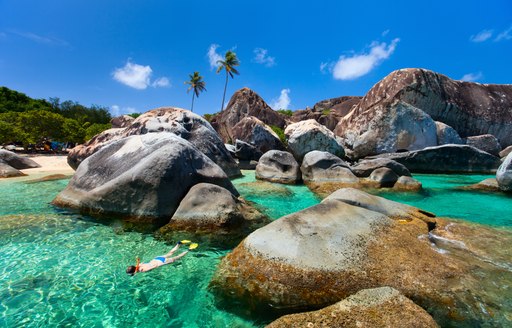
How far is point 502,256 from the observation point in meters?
5.15

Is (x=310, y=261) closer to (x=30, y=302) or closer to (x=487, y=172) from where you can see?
(x=30, y=302)

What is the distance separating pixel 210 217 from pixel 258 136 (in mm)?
17641

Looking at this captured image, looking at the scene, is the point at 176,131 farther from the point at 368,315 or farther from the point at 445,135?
the point at 445,135

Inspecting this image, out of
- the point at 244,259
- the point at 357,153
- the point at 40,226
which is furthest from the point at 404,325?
the point at 357,153

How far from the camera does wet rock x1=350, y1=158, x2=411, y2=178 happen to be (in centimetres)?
1444

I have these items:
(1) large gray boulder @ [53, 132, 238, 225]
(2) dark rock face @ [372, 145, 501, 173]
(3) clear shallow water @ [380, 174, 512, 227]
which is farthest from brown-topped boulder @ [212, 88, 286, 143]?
(1) large gray boulder @ [53, 132, 238, 225]

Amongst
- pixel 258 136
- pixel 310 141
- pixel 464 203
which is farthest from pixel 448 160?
pixel 258 136

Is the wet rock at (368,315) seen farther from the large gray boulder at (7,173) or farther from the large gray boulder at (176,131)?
the large gray boulder at (7,173)

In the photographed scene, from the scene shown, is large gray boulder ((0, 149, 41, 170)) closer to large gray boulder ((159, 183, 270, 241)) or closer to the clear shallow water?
large gray boulder ((159, 183, 270, 241))

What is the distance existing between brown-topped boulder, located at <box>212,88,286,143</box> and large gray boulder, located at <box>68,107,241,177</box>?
58.8 ft

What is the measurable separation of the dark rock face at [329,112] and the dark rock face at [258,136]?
1903 cm

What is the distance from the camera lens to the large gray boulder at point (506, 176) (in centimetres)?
1195

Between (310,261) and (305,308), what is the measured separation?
672 millimetres

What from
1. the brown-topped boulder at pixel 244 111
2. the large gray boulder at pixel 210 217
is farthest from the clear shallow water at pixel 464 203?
the brown-topped boulder at pixel 244 111
